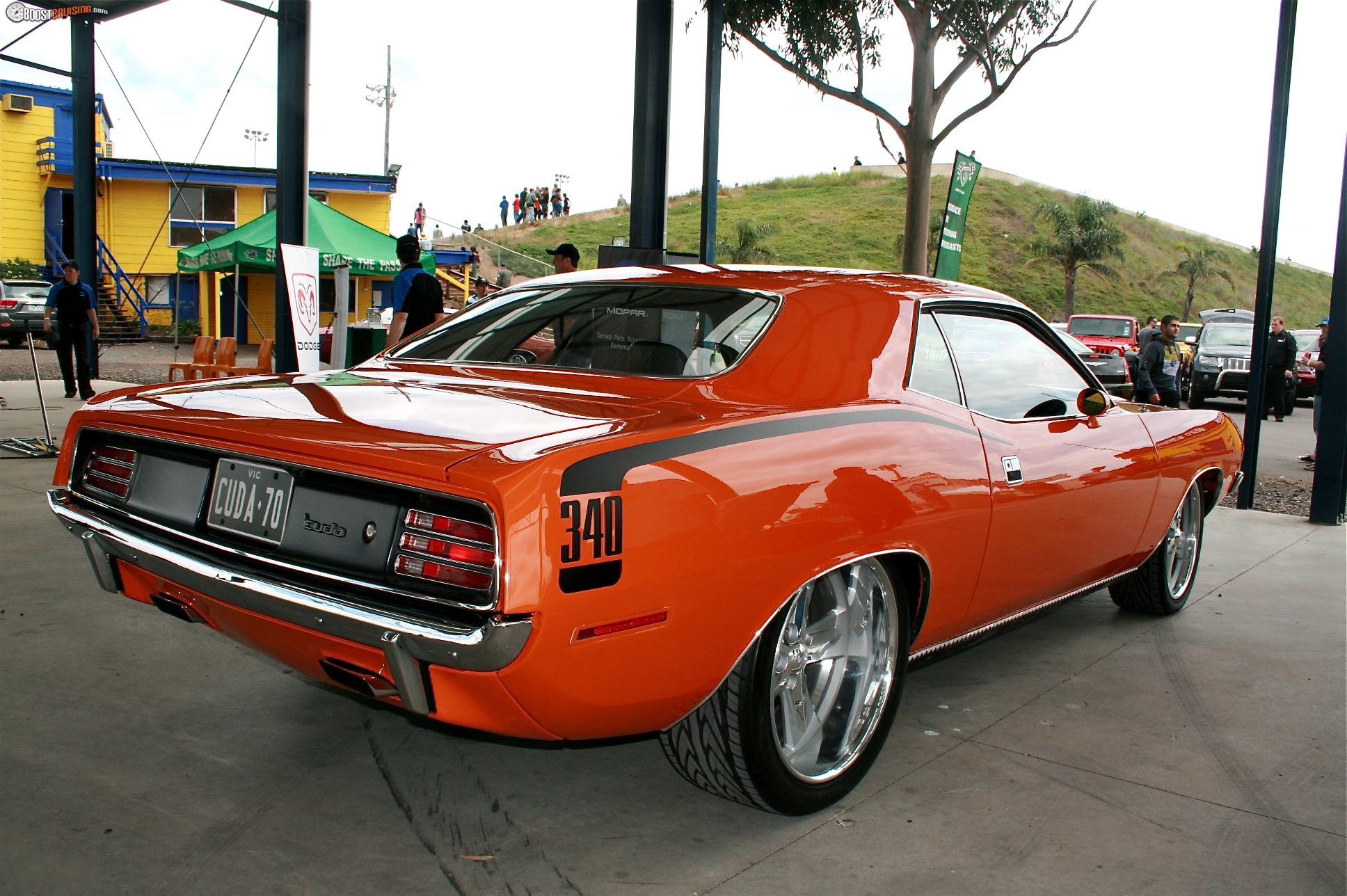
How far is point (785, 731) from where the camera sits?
2533 millimetres

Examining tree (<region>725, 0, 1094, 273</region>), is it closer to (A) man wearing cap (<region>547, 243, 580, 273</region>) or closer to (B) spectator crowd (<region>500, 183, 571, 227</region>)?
(A) man wearing cap (<region>547, 243, 580, 273</region>)

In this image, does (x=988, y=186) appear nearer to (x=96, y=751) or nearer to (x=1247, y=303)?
(x=1247, y=303)

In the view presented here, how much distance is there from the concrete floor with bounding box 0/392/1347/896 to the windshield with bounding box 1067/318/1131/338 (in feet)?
69.6

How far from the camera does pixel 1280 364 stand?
38.3 ft

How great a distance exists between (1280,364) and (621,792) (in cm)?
1163

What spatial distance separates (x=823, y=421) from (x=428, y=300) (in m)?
5.00

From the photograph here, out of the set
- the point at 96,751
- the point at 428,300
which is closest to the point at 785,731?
the point at 96,751

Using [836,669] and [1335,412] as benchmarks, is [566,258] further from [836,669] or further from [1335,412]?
[1335,412]

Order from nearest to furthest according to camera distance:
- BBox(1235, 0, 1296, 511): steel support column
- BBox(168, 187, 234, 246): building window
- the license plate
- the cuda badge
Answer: the cuda badge → the license plate → BBox(1235, 0, 1296, 511): steel support column → BBox(168, 187, 234, 246): building window

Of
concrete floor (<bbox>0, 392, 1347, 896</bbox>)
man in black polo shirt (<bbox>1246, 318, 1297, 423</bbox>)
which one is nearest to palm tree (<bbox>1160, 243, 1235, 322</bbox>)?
man in black polo shirt (<bbox>1246, 318, 1297, 423</bbox>)

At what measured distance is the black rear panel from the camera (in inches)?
77.5

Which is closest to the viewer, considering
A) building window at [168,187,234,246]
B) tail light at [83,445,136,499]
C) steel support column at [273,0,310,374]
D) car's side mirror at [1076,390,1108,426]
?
tail light at [83,445,136,499]

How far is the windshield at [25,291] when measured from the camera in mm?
22906

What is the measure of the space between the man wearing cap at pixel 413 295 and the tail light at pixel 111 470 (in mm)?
4163
